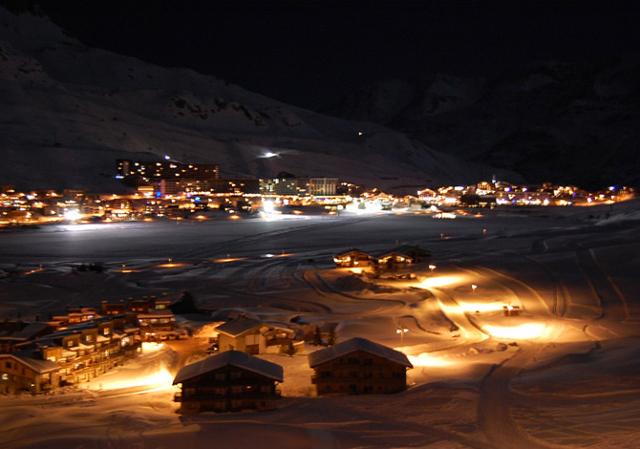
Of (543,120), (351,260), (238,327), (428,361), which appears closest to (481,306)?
(428,361)

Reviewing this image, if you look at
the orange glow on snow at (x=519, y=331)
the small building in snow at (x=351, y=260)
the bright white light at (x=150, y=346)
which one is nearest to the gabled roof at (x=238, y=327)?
the bright white light at (x=150, y=346)

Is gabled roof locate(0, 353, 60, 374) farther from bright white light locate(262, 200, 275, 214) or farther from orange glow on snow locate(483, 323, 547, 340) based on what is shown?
bright white light locate(262, 200, 275, 214)

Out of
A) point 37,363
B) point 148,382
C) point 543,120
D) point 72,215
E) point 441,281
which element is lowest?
point 148,382

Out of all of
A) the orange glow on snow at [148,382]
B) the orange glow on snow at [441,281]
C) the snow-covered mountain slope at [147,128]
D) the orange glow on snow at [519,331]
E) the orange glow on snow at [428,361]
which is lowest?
the orange glow on snow at [148,382]

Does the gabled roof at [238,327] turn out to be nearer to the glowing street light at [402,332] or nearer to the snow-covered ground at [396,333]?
the snow-covered ground at [396,333]

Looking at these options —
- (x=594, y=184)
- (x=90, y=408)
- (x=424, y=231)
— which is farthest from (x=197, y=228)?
(x=594, y=184)

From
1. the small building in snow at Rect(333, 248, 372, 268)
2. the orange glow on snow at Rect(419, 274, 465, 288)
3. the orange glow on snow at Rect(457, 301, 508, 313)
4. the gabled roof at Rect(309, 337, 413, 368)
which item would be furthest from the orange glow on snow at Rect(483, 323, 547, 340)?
the small building in snow at Rect(333, 248, 372, 268)

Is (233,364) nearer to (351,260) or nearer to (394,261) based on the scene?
(351,260)
